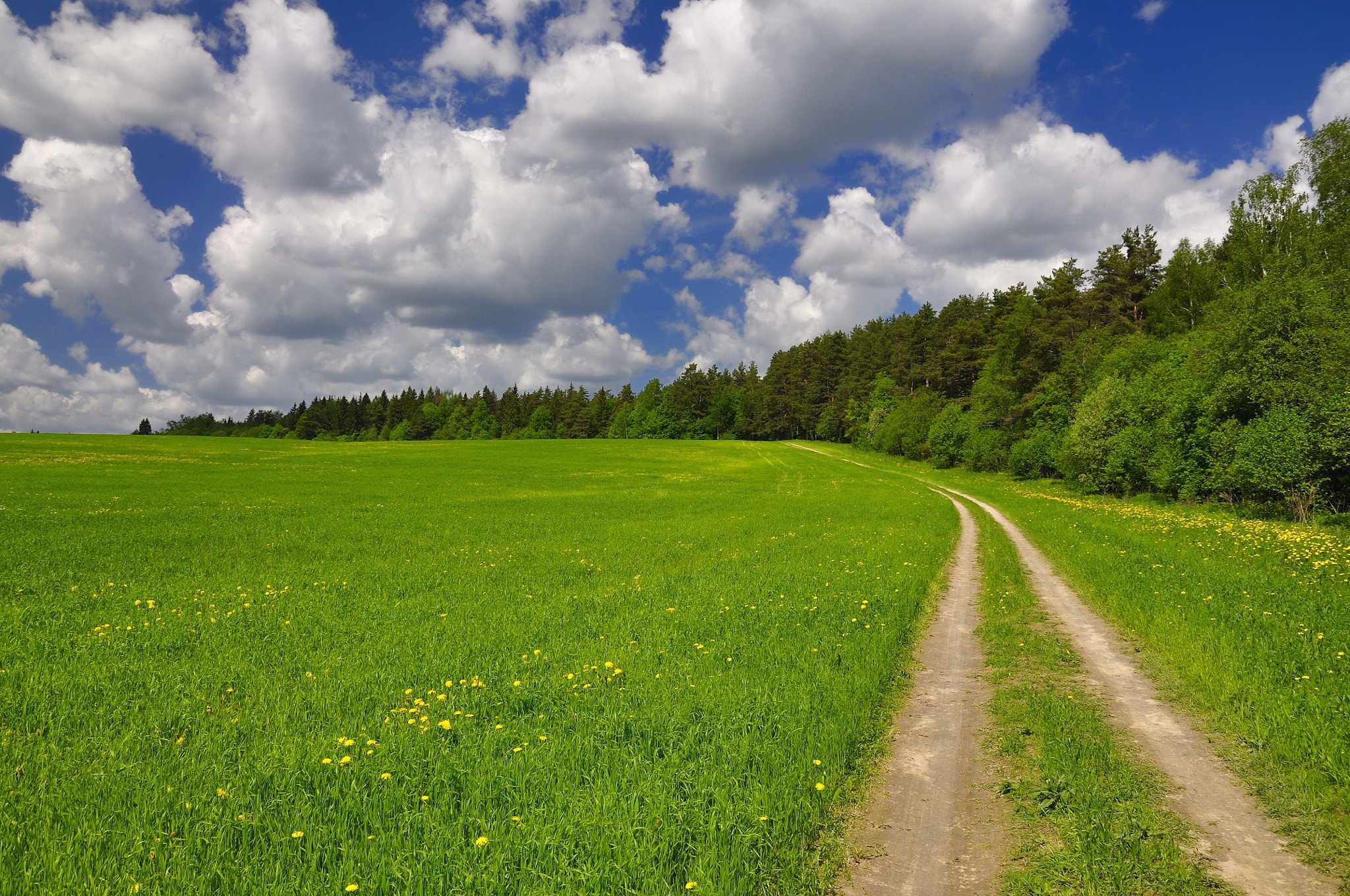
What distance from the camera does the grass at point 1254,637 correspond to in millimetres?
5582

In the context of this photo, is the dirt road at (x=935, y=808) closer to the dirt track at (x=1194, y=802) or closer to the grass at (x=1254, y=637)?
the dirt track at (x=1194, y=802)

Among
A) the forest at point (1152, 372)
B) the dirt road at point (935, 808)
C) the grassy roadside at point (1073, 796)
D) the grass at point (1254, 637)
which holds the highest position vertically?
the forest at point (1152, 372)

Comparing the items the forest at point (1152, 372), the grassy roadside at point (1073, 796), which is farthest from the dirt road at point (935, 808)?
the forest at point (1152, 372)

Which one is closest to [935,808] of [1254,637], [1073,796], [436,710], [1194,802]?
[1073,796]

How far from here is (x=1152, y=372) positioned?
4094 centimetres

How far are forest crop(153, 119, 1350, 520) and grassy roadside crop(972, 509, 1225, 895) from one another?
29.2 metres

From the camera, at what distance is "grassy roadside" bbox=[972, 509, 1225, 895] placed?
4434mm

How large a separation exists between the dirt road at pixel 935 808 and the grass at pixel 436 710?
16.2 inches

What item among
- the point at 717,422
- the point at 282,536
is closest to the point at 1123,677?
the point at 282,536

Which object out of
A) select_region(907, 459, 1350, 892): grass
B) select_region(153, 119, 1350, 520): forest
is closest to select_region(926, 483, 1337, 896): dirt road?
select_region(907, 459, 1350, 892): grass

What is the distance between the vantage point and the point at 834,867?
183 inches

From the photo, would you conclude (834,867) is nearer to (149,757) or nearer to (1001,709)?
(1001,709)

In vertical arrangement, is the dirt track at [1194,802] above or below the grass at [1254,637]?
below

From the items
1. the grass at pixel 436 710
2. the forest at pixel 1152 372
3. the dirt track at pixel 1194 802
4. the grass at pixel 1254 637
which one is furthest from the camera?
the forest at pixel 1152 372
